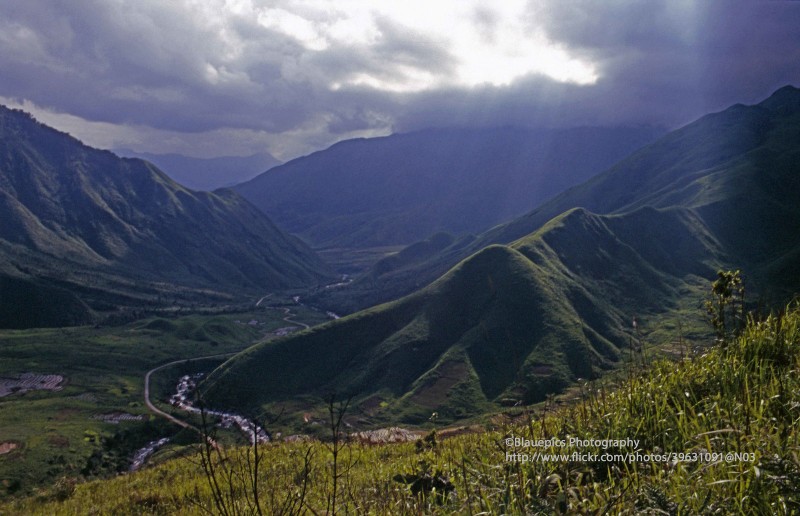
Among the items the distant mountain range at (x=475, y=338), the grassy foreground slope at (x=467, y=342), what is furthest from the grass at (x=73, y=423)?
the distant mountain range at (x=475, y=338)

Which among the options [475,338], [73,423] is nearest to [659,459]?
[475,338]

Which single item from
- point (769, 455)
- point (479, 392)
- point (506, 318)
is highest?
point (769, 455)

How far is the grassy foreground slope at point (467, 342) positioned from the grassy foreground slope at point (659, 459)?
118m

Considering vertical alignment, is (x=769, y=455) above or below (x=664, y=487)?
above

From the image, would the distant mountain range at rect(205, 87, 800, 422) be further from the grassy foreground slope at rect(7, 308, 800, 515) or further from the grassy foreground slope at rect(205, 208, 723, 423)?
the grassy foreground slope at rect(7, 308, 800, 515)

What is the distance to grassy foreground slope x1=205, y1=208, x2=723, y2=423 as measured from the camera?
13350cm

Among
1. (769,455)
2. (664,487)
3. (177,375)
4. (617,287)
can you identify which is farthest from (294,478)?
(177,375)

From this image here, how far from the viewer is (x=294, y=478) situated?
1288 cm

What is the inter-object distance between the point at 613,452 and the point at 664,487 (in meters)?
1.50

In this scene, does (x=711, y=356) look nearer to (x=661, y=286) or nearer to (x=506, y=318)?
(x=506, y=318)

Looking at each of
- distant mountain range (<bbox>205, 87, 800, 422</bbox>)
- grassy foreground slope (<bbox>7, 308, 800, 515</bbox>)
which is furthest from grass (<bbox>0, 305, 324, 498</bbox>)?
grassy foreground slope (<bbox>7, 308, 800, 515</bbox>)

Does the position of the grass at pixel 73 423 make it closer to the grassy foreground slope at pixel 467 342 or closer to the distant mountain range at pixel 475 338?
the grassy foreground slope at pixel 467 342

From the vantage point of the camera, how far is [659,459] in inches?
254

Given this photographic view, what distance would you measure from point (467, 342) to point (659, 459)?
472 ft
